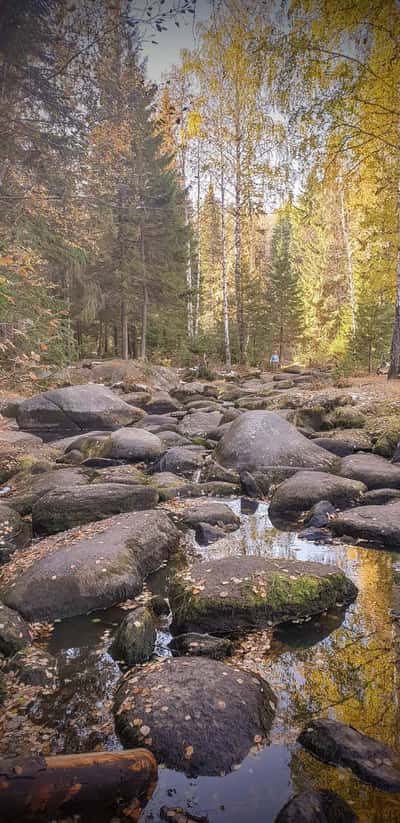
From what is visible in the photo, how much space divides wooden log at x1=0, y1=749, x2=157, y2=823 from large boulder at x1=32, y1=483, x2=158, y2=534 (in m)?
3.86

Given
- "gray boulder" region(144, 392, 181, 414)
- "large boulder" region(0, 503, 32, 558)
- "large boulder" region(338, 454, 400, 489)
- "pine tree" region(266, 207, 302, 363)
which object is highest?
"pine tree" region(266, 207, 302, 363)

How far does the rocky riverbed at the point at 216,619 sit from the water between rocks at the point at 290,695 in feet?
0.04

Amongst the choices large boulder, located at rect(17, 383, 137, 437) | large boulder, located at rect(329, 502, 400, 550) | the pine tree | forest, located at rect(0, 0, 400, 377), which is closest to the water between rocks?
large boulder, located at rect(329, 502, 400, 550)

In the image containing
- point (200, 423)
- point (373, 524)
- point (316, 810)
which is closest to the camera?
point (316, 810)

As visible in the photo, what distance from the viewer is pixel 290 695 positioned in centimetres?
325

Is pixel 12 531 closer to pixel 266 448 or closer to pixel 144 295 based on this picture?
pixel 266 448

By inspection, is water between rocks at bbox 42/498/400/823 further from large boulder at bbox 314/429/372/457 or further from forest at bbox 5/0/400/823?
large boulder at bbox 314/429/372/457

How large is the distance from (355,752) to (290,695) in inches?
27.4

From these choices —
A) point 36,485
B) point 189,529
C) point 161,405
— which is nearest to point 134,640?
point 189,529

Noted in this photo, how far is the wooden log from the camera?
1990 millimetres

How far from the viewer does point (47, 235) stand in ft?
48.2

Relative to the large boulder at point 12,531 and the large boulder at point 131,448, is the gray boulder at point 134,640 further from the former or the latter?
the large boulder at point 131,448

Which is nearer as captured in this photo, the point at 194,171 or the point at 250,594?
the point at 250,594

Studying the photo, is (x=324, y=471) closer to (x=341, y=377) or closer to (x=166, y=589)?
(x=166, y=589)
